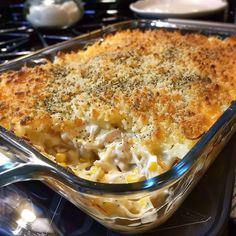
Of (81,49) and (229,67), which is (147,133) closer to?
(229,67)

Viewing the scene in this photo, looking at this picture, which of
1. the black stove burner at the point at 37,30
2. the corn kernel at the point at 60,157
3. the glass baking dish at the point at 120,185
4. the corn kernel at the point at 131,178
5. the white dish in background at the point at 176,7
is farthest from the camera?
the white dish in background at the point at 176,7

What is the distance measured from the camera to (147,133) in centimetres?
81

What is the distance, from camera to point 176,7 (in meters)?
1.74

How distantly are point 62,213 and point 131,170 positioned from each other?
0.15 meters

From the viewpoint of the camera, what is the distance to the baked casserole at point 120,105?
798 millimetres

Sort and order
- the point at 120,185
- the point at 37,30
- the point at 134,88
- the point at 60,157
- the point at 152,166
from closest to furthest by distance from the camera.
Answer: the point at 120,185 < the point at 152,166 < the point at 60,157 < the point at 134,88 < the point at 37,30

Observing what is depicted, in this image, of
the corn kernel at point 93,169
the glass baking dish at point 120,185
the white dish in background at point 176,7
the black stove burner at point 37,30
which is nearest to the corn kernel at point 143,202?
the glass baking dish at point 120,185

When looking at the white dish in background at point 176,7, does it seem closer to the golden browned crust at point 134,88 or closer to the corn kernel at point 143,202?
the golden browned crust at point 134,88

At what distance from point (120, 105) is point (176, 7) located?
960 mm

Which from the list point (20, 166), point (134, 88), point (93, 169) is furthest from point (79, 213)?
Answer: point (134, 88)

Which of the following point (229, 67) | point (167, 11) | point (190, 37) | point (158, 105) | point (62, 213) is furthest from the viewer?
point (167, 11)

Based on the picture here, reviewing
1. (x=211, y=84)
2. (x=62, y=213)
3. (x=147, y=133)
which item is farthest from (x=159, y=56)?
(x=62, y=213)

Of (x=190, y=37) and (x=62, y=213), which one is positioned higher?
(x=190, y=37)

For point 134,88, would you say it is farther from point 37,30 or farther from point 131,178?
point 37,30
